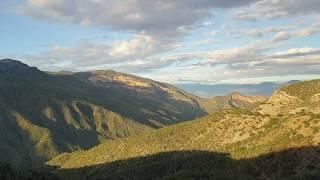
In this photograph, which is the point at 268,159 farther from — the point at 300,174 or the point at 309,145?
the point at 300,174

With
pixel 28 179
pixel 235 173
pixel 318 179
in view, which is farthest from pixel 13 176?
pixel 318 179

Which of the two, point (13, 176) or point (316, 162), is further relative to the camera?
point (13, 176)

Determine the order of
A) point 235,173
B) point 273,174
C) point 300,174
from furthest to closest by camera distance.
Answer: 1. point 235,173
2. point 273,174
3. point 300,174

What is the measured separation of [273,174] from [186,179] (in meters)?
35.1

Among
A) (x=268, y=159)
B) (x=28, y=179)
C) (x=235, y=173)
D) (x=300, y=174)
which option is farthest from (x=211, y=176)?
Answer: (x=28, y=179)

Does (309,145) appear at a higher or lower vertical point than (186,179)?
higher

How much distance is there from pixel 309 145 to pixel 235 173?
32.3 meters

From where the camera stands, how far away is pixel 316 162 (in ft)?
580

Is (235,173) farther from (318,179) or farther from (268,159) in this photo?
(318,179)

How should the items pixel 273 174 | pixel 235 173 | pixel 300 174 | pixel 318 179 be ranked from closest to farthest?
pixel 318 179 → pixel 300 174 → pixel 273 174 → pixel 235 173

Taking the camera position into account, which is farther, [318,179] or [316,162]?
[316,162]

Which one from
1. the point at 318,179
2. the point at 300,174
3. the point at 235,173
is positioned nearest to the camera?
the point at 318,179

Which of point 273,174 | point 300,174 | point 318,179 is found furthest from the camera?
point 273,174

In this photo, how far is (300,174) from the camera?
557 feet
